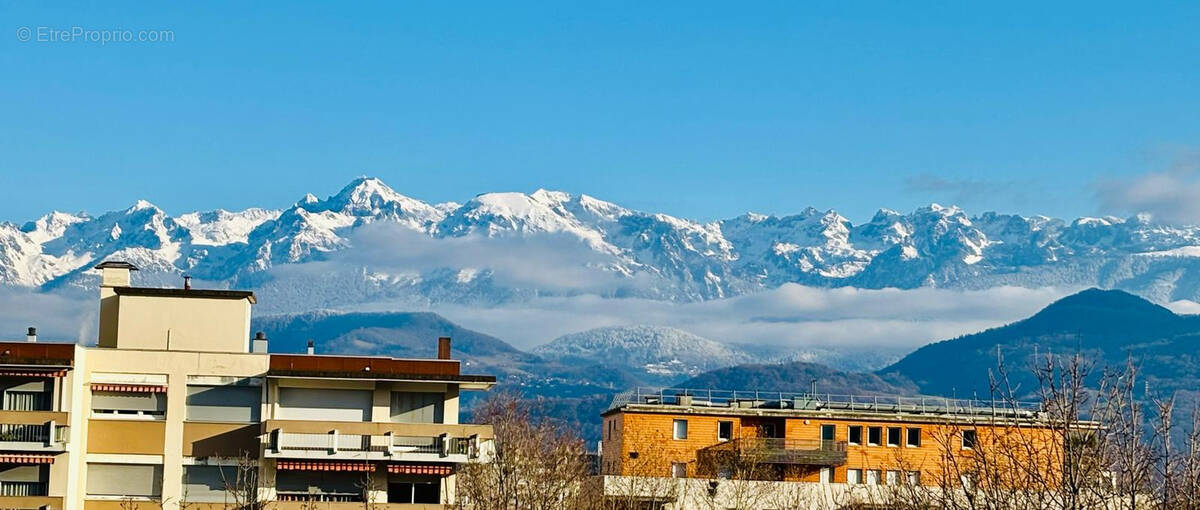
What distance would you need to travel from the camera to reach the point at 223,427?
66750mm

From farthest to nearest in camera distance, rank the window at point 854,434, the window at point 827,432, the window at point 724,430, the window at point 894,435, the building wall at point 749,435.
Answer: the window at point 724,430
the window at point 827,432
the window at point 854,434
the window at point 894,435
the building wall at point 749,435

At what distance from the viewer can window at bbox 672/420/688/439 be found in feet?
298

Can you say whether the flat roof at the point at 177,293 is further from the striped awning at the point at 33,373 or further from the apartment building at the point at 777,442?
the apartment building at the point at 777,442

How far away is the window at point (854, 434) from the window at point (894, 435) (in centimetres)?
140

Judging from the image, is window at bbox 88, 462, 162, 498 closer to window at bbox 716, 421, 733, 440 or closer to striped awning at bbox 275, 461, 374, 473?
striped awning at bbox 275, 461, 374, 473

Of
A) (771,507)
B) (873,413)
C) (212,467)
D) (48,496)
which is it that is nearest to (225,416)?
(212,467)

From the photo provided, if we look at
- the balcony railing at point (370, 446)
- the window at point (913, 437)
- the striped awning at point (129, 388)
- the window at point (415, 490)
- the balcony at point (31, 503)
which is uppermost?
the striped awning at point (129, 388)

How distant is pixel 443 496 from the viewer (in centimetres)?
6762

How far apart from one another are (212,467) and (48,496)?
18.7 ft

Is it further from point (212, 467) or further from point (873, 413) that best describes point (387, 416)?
point (873, 413)

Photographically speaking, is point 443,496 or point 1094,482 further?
point 443,496

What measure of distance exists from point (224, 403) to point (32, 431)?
6.72 m

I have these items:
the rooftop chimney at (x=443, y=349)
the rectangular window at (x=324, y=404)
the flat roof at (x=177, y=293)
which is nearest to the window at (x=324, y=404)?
the rectangular window at (x=324, y=404)

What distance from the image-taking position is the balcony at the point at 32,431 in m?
64.0
